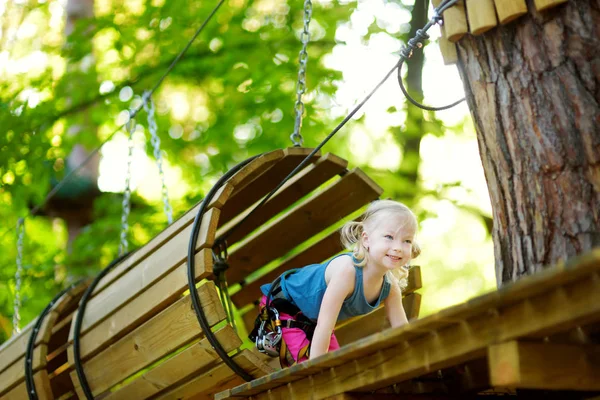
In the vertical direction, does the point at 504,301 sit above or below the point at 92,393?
below

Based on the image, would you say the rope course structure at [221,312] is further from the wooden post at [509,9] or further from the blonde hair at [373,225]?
the blonde hair at [373,225]

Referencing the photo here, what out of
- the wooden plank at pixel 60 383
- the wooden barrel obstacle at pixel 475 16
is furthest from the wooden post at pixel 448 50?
the wooden plank at pixel 60 383

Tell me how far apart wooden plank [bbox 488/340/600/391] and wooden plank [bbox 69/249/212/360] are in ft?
4.54

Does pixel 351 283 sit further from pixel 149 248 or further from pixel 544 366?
pixel 544 366

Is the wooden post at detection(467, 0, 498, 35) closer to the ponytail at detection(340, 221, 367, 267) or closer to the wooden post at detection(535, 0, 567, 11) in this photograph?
the wooden post at detection(535, 0, 567, 11)

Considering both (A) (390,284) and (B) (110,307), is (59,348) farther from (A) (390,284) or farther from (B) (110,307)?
(A) (390,284)

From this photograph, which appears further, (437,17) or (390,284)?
(390,284)

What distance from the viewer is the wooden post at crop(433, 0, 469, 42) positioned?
236 cm

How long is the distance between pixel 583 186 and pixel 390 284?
3.93ft

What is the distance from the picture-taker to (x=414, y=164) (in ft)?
19.4

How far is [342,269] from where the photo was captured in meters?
2.88

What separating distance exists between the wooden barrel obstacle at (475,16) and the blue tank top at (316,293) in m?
0.95

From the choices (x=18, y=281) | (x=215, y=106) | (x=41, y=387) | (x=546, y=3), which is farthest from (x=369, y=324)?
(x=215, y=106)

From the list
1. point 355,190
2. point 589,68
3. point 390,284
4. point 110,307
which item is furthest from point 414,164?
point 589,68
